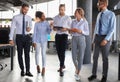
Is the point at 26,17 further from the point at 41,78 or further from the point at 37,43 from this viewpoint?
the point at 41,78

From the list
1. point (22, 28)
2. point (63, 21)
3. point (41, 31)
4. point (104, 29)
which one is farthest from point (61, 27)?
point (104, 29)

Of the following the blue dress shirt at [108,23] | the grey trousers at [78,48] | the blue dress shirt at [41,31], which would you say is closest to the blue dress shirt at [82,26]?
the grey trousers at [78,48]

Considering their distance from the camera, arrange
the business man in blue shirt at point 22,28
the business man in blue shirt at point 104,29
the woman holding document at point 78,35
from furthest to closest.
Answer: the business man in blue shirt at point 22,28
the woman holding document at point 78,35
the business man in blue shirt at point 104,29

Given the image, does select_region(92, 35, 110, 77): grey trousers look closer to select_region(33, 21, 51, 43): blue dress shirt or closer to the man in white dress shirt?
the man in white dress shirt

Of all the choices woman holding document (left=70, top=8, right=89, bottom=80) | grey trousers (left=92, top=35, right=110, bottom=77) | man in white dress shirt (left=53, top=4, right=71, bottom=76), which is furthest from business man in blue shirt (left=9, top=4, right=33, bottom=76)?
grey trousers (left=92, top=35, right=110, bottom=77)

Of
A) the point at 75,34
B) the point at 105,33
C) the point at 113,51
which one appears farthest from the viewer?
the point at 113,51

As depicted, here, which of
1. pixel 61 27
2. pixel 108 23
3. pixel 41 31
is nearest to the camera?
pixel 108 23

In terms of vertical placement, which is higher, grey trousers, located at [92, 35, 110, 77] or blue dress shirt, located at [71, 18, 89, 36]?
blue dress shirt, located at [71, 18, 89, 36]

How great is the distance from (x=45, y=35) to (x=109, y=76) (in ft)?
5.86

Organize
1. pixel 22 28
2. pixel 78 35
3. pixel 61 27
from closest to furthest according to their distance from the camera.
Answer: pixel 78 35
pixel 22 28
pixel 61 27

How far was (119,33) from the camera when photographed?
54.3ft

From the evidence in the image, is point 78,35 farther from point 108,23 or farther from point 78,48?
point 108,23

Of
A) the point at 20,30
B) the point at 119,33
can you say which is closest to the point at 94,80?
the point at 20,30

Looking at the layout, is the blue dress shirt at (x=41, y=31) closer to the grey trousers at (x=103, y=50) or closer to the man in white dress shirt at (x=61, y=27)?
the man in white dress shirt at (x=61, y=27)
